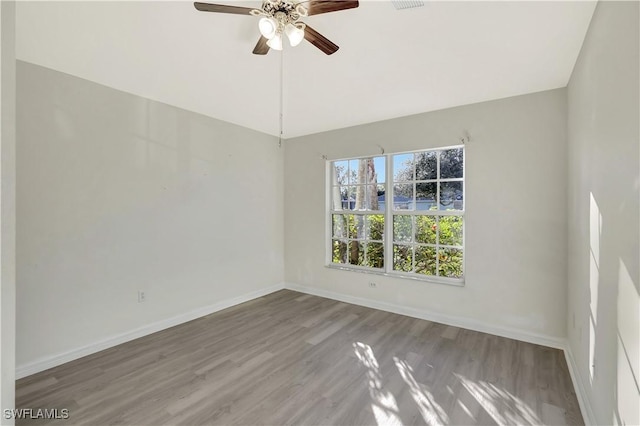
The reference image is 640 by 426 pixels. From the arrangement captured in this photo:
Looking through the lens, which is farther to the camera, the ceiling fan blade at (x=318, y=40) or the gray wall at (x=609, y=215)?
the ceiling fan blade at (x=318, y=40)

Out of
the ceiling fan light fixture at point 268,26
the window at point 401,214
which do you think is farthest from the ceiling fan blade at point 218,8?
the window at point 401,214

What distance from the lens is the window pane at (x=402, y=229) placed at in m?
3.82

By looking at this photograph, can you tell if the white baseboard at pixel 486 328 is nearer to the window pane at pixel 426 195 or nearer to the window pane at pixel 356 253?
the window pane at pixel 356 253

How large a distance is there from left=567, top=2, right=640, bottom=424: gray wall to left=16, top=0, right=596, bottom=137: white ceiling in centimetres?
37

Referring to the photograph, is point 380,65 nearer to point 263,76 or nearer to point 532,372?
point 263,76

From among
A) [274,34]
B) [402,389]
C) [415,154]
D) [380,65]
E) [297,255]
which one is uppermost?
[380,65]

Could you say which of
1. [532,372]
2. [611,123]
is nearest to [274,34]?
[611,123]

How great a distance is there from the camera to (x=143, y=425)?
70.8 inches

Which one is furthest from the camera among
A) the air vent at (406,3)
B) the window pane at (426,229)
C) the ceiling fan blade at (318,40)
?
the window pane at (426,229)

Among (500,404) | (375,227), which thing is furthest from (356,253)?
(500,404)

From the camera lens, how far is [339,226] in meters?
4.53

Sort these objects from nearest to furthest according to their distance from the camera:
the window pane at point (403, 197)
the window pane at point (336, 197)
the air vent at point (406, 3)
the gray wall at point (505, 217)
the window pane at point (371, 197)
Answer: the air vent at point (406, 3), the gray wall at point (505, 217), the window pane at point (403, 197), the window pane at point (371, 197), the window pane at point (336, 197)

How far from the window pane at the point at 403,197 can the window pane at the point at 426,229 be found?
0.23 m

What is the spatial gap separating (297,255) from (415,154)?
8.10ft
